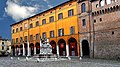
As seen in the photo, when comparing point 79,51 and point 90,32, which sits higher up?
point 90,32

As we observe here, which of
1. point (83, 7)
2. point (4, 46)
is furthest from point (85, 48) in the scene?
point (4, 46)

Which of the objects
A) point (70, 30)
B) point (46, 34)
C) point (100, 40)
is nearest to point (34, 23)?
point (46, 34)

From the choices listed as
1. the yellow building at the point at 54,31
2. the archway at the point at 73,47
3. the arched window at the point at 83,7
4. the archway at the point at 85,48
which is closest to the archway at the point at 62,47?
the yellow building at the point at 54,31

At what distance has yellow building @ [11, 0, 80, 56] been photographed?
42.5 metres

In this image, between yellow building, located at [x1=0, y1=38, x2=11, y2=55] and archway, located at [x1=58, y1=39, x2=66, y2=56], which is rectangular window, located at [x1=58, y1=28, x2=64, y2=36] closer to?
archway, located at [x1=58, y1=39, x2=66, y2=56]

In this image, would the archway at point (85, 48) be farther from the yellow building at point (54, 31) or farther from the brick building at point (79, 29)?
the yellow building at point (54, 31)

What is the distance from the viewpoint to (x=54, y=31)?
157 feet

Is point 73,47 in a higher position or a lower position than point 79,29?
lower

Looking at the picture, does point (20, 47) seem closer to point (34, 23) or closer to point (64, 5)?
point (34, 23)

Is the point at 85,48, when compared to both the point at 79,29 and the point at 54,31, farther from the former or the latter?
the point at 54,31

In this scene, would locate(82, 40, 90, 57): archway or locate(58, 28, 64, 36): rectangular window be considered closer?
locate(82, 40, 90, 57): archway

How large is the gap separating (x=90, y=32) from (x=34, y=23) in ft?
74.0

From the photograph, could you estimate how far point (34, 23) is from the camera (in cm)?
5609

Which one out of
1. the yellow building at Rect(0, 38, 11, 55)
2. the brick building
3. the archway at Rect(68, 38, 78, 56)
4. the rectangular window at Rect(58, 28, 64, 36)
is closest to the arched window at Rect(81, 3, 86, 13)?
the brick building
